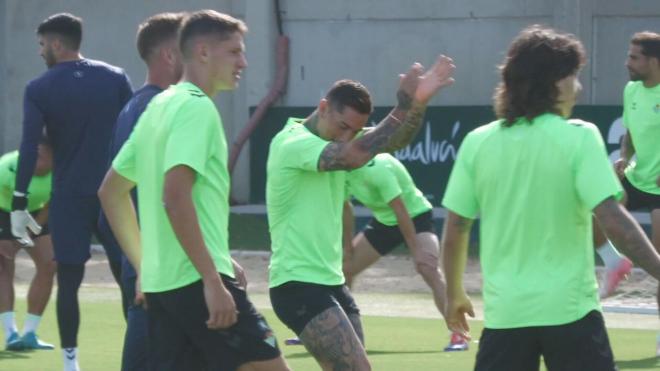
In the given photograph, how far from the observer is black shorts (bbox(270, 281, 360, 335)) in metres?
6.88

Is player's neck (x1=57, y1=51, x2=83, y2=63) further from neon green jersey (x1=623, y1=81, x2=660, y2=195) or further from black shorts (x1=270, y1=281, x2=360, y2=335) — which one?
neon green jersey (x1=623, y1=81, x2=660, y2=195)

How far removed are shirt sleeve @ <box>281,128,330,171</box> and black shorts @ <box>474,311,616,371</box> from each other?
1.69 m

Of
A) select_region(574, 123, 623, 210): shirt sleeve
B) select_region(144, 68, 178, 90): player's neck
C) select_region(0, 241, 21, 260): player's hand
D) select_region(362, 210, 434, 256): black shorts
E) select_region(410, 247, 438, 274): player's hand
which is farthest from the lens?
select_region(362, 210, 434, 256): black shorts

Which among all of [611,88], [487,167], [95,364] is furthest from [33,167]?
[611,88]

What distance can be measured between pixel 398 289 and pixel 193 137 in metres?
11.1

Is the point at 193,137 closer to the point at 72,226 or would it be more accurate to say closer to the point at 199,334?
the point at 199,334

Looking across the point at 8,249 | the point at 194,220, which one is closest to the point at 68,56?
the point at 8,249

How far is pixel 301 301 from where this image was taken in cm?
691

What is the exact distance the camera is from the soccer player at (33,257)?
10.8 m

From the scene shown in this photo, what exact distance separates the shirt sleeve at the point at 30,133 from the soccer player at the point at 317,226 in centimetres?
239

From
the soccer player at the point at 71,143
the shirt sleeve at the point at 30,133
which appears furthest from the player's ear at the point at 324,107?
the shirt sleeve at the point at 30,133

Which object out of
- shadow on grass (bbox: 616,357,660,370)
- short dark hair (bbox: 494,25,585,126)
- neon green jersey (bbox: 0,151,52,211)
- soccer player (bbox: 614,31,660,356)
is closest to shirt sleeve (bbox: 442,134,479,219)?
short dark hair (bbox: 494,25,585,126)

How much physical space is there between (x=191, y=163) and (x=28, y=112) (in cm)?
392

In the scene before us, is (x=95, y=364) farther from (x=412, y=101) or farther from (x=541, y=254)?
(x=541, y=254)
